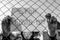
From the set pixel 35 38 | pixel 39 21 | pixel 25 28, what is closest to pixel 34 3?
pixel 39 21

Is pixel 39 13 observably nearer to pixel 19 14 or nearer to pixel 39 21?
pixel 39 21

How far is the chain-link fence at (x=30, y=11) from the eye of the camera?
1.60 meters

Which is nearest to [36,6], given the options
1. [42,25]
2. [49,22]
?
[42,25]

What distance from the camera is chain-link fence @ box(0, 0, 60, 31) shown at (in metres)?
1.60

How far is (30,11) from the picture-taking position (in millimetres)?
1727

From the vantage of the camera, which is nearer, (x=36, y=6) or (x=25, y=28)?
(x=25, y=28)

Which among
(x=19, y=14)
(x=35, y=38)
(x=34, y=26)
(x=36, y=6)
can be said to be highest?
(x=36, y=6)

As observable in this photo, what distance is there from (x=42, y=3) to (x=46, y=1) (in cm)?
7

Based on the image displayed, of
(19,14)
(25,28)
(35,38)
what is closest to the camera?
(35,38)

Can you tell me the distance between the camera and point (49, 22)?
1064 mm

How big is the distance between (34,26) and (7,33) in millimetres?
522

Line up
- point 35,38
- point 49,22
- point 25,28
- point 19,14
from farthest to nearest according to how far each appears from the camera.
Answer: point 19,14 < point 25,28 < point 35,38 < point 49,22

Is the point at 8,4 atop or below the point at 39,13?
atop

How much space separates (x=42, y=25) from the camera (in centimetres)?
159
